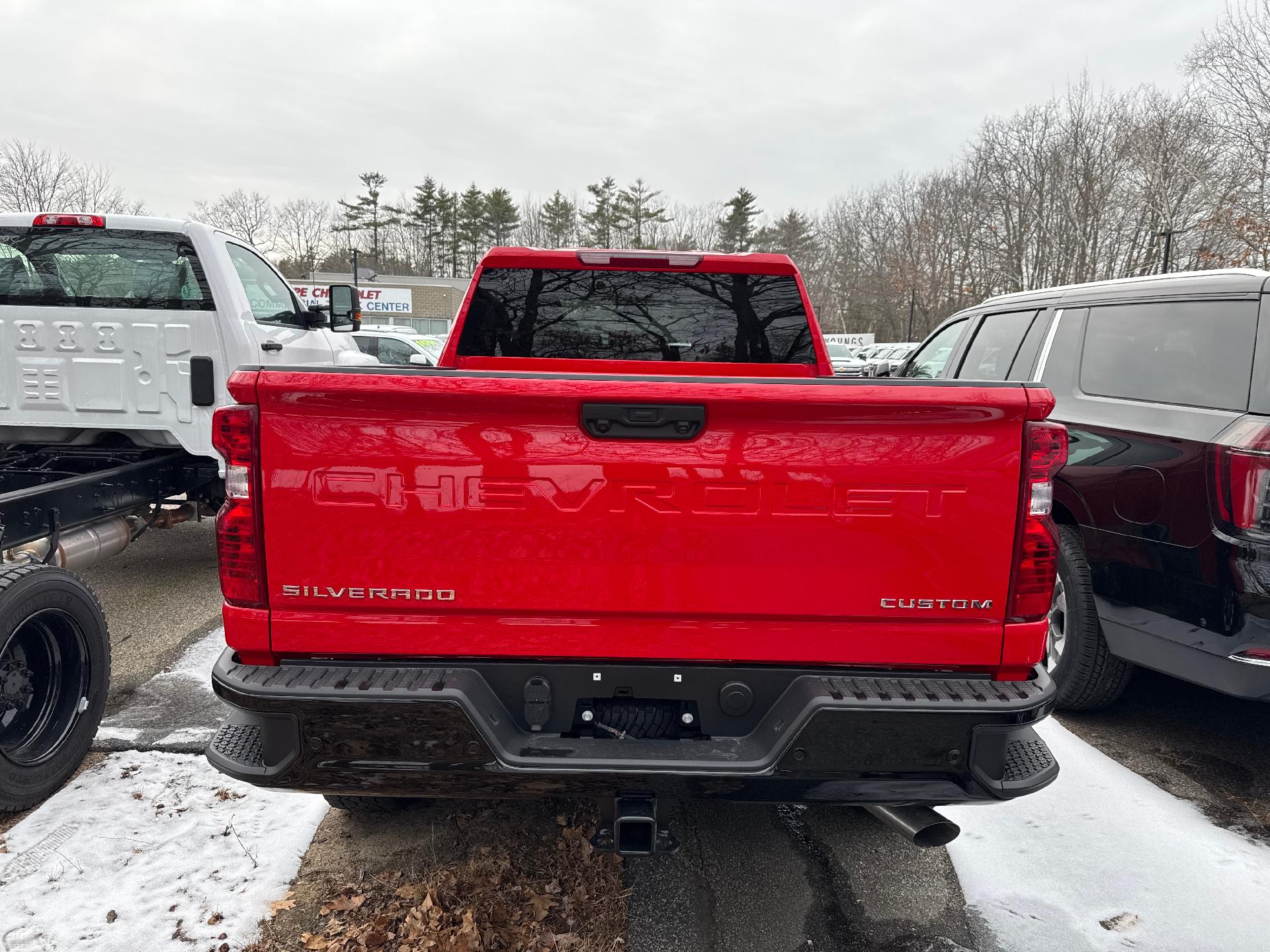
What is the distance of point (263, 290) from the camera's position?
18.7ft

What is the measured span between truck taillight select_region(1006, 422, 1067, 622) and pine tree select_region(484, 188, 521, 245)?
76.0 m

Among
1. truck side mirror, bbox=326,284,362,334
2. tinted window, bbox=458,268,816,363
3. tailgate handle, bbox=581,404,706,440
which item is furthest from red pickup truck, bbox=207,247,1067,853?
truck side mirror, bbox=326,284,362,334

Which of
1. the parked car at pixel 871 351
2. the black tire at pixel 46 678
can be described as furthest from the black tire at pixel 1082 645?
the parked car at pixel 871 351

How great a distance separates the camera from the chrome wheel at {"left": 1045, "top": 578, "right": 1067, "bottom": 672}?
4020 mm

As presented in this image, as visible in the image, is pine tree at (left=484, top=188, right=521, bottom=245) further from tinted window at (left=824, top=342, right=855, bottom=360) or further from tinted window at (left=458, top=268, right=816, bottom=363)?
tinted window at (left=458, top=268, right=816, bottom=363)

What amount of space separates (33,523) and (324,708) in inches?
111

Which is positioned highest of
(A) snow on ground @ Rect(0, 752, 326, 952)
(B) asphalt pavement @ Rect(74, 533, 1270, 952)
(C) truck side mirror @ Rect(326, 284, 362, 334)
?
(C) truck side mirror @ Rect(326, 284, 362, 334)

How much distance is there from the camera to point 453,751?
1.95m

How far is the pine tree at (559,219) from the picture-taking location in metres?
73.2

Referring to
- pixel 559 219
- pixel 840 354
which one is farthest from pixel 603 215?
pixel 840 354

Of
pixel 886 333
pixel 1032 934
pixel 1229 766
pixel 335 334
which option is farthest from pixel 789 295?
pixel 886 333

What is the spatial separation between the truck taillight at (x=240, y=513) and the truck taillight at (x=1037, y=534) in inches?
76.6

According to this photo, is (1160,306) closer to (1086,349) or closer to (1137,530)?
(1086,349)

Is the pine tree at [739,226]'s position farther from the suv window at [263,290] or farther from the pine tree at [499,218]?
the suv window at [263,290]
